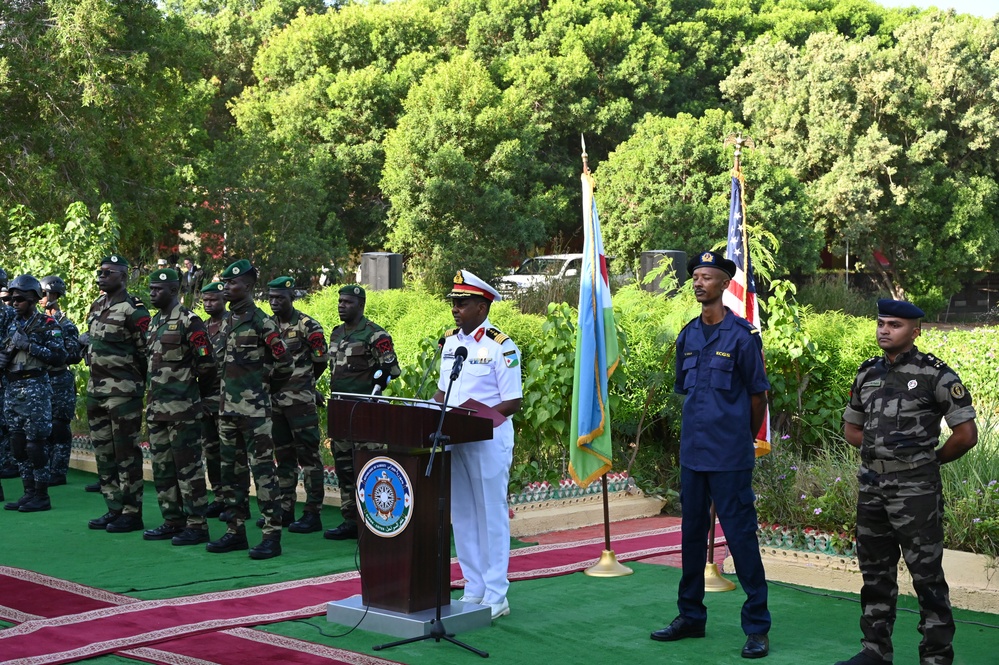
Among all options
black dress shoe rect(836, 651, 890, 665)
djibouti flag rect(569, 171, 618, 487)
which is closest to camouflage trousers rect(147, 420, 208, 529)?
djibouti flag rect(569, 171, 618, 487)

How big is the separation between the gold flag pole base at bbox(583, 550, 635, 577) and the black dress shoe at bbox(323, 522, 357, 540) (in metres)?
2.07

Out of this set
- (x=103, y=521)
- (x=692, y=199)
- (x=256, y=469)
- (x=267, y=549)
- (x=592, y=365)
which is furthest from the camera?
(x=692, y=199)

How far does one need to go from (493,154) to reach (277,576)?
23.7 meters

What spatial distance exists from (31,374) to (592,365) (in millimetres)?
5127

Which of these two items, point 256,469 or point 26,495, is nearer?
point 256,469

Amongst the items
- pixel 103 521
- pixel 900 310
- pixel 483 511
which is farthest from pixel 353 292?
pixel 900 310

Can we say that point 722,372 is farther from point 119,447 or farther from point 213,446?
point 213,446

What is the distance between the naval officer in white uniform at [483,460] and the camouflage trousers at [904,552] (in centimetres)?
193

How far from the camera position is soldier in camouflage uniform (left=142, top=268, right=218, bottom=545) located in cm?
891

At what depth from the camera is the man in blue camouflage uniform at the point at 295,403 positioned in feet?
31.0

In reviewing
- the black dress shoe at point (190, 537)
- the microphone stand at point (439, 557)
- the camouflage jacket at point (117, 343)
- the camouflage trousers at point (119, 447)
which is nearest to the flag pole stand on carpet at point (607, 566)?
the microphone stand at point (439, 557)

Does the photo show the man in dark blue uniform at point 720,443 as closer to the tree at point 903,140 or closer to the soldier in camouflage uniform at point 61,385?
the soldier in camouflage uniform at point 61,385

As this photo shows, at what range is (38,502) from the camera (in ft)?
34.2

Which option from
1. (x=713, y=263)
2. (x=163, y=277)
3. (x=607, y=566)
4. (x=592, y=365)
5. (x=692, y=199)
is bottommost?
(x=607, y=566)
